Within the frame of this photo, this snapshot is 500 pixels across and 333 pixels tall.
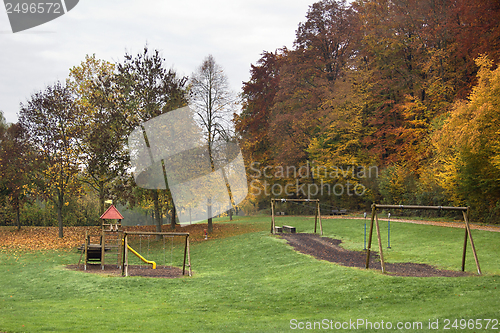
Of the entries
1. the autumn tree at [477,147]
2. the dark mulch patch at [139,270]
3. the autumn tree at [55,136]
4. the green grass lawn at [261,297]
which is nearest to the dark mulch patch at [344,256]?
the green grass lawn at [261,297]

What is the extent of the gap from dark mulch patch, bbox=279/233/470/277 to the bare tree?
37.3ft

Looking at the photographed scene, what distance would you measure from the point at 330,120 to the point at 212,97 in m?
10.7

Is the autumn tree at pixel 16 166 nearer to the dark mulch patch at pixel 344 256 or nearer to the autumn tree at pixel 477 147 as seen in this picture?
the dark mulch patch at pixel 344 256

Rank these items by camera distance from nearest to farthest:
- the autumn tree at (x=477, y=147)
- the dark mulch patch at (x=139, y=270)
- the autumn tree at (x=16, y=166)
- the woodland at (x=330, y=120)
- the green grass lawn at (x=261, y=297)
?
the green grass lawn at (x=261, y=297), the dark mulch patch at (x=139, y=270), the autumn tree at (x=477, y=147), the woodland at (x=330, y=120), the autumn tree at (x=16, y=166)

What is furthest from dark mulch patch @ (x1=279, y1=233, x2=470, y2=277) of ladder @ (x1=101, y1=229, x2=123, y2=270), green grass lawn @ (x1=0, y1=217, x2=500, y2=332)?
ladder @ (x1=101, y1=229, x2=123, y2=270)

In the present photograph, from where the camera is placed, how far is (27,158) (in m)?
27.9

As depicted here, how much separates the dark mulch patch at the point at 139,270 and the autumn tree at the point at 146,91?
753 centimetres

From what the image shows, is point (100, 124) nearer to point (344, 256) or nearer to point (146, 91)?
point (146, 91)

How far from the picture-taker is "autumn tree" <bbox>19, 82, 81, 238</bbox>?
2609cm

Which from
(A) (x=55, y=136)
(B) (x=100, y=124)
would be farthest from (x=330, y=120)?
(A) (x=55, y=136)

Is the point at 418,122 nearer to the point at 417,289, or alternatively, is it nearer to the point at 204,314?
the point at 417,289

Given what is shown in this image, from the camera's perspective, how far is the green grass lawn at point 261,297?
7633 millimetres

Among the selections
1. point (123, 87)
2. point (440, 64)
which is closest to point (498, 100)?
point (440, 64)

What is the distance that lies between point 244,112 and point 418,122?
18168mm
